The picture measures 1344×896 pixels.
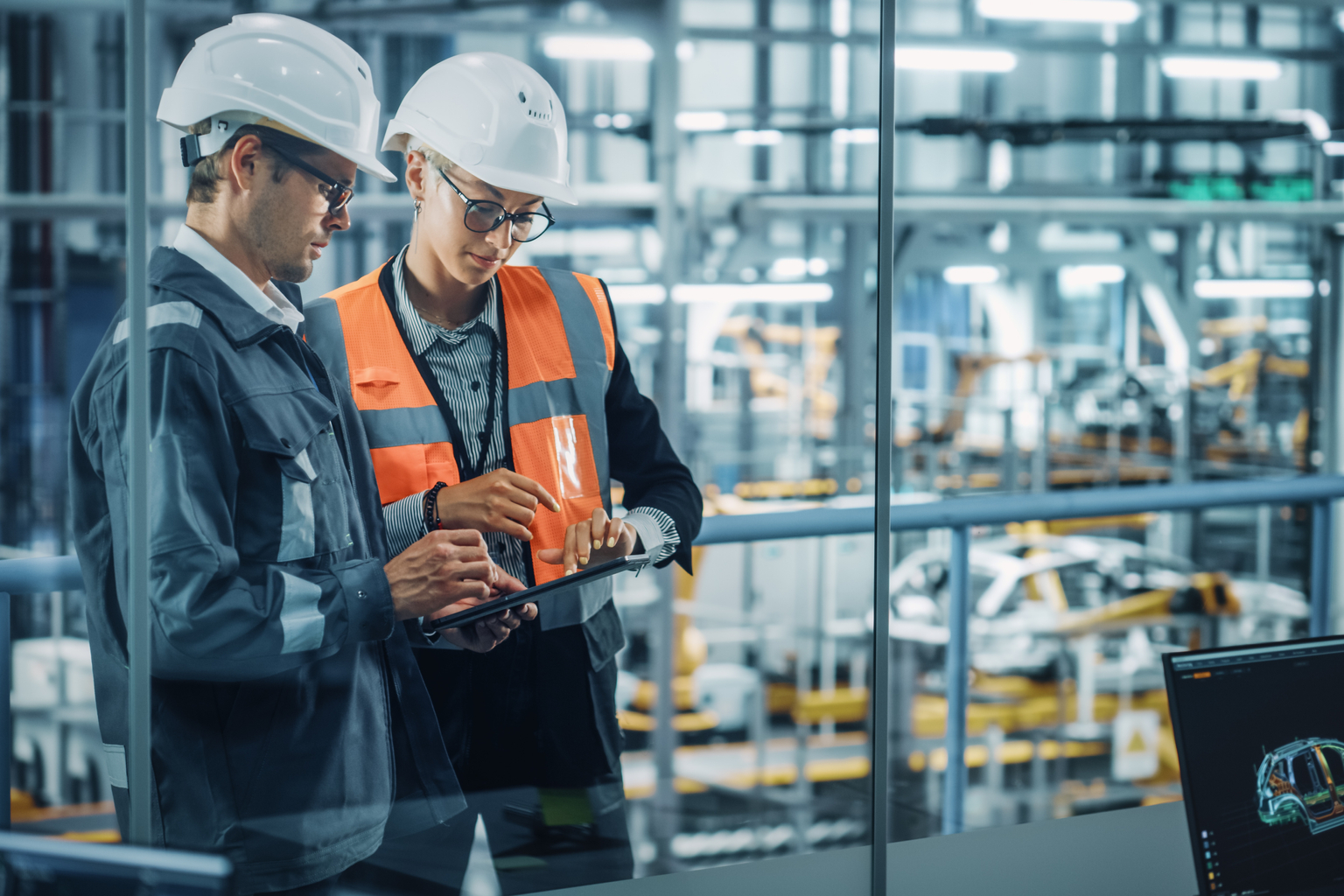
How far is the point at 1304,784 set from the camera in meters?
1.37

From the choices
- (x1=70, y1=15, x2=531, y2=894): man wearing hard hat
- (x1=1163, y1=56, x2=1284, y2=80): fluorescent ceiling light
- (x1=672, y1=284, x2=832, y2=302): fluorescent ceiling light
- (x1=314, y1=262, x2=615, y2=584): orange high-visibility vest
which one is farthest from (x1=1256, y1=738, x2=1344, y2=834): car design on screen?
(x1=1163, y1=56, x2=1284, y2=80): fluorescent ceiling light

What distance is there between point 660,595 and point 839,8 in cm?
475

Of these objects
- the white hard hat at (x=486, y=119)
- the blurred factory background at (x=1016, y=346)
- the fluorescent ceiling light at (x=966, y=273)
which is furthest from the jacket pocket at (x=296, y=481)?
the fluorescent ceiling light at (x=966, y=273)

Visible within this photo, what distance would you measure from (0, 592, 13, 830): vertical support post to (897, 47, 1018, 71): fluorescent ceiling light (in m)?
6.19

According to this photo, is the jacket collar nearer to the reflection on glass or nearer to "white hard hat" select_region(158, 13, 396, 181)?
the reflection on glass

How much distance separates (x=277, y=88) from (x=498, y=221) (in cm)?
28

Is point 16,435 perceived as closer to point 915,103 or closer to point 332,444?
point 332,444

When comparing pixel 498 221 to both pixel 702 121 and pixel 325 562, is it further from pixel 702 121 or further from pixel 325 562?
pixel 702 121

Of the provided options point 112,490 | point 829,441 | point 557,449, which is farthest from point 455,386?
point 829,441

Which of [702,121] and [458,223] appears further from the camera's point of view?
[702,121]

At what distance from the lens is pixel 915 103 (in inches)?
297

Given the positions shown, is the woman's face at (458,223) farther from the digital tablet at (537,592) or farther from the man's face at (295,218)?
the digital tablet at (537,592)

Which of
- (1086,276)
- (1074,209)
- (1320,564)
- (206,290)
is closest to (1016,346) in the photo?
(1086,276)

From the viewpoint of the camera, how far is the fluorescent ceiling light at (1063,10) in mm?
6688
